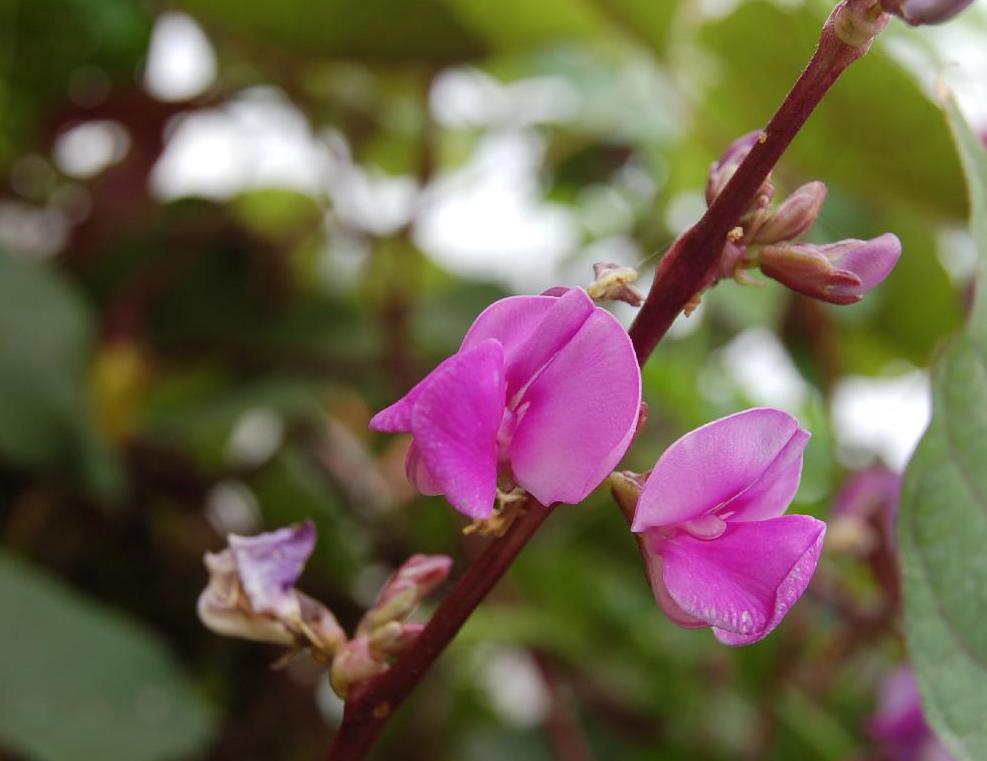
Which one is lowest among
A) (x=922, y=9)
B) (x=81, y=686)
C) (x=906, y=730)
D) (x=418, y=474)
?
(x=81, y=686)

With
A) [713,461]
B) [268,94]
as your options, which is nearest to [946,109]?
[713,461]

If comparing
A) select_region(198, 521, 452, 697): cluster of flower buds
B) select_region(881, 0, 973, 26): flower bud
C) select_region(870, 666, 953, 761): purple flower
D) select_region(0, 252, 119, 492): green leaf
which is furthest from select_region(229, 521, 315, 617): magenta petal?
select_region(0, 252, 119, 492): green leaf

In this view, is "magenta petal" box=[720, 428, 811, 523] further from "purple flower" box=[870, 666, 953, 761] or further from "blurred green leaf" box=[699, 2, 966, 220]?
"blurred green leaf" box=[699, 2, 966, 220]

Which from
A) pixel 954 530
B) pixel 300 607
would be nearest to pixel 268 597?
pixel 300 607

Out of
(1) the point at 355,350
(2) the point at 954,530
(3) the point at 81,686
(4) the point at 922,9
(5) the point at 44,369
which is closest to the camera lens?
(4) the point at 922,9

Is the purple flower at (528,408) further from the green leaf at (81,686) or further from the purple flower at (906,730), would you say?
the green leaf at (81,686)

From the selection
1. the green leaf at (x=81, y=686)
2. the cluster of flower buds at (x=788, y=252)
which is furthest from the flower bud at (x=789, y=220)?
the green leaf at (x=81, y=686)

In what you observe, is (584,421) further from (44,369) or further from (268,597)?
(44,369)

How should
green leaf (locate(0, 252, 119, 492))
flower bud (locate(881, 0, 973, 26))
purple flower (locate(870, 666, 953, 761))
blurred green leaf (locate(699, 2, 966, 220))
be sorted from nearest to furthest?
flower bud (locate(881, 0, 973, 26))
purple flower (locate(870, 666, 953, 761))
blurred green leaf (locate(699, 2, 966, 220))
green leaf (locate(0, 252, 119, 492))
